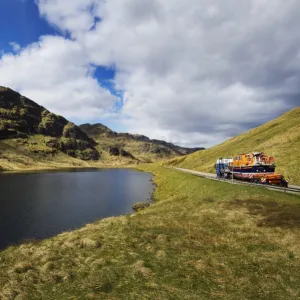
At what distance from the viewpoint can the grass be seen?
16453 mm

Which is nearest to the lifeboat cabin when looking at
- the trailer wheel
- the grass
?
the trailer wheel

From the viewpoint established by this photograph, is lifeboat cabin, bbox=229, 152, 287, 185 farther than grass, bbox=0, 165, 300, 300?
Yes

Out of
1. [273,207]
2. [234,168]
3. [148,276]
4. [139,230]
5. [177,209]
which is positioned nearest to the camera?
[148,276]

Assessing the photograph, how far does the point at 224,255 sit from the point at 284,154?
6857 centimetres

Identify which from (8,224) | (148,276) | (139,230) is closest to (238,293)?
(148,276)

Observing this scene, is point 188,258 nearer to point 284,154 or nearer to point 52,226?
point 52,226

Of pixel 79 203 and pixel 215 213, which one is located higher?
pixel 215 213

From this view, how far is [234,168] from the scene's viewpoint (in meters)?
72.2

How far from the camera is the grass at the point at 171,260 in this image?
1645 centimetres

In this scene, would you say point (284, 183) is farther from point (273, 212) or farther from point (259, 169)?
point (273, 212)

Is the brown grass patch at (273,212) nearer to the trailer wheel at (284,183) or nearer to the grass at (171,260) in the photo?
the grass at (171,260)

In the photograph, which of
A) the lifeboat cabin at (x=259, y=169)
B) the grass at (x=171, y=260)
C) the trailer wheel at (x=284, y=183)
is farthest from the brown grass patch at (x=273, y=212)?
the lifeboat cabin at (x=259, y=169)

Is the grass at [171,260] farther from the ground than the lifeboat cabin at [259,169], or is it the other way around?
the lifeboat cabin at [259,169]

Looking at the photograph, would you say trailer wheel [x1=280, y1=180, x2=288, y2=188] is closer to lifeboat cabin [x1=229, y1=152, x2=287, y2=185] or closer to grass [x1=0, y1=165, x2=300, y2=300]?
lifeboat cabin [x1=229, y1=152, x2=287, y2=185]
